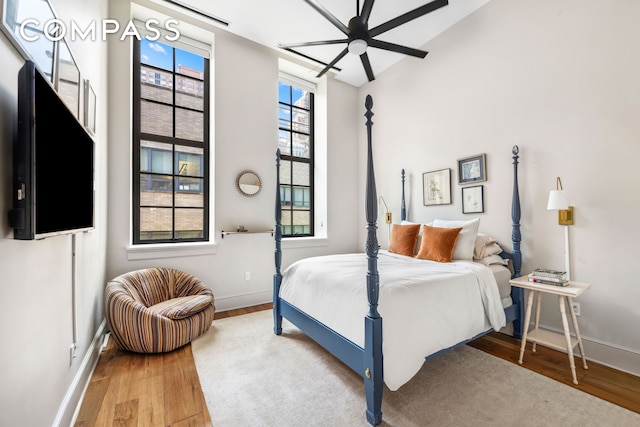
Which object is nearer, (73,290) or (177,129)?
(73,290)

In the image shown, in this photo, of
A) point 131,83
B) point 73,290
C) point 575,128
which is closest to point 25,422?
point 73,290

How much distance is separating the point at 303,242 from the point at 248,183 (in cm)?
123

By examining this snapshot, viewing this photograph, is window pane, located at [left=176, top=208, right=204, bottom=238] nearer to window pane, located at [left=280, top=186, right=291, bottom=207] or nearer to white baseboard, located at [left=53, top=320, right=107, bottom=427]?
window pane, located at [left=280, top=186, right=291, bottom=207]

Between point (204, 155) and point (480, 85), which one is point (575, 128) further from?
point (204, 155)

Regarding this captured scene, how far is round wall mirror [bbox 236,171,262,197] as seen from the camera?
11.7 ft

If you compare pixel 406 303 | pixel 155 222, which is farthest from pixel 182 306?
pixel 406 303

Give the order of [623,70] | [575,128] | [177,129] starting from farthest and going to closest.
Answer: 1. [177,129]
2. [575,128]
3. [623,70]

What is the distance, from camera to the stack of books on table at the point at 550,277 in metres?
2.06

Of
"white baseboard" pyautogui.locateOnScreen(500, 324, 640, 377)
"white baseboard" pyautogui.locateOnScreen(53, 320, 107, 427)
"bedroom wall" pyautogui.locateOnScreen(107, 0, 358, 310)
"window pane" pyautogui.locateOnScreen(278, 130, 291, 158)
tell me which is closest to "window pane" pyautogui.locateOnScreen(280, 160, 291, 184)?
"window pane" pyautogui.locateOnScreen(278, 130, 291, 158)

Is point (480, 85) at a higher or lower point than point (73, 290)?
higher

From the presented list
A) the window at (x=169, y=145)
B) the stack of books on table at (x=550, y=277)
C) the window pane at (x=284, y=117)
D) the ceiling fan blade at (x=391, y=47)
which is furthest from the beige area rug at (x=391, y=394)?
the window pane at (x=284, y=117)

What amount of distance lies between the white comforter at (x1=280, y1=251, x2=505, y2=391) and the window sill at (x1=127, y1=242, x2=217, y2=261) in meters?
1.37

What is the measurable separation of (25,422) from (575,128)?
12.7ft

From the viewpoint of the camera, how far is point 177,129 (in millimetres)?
3410
